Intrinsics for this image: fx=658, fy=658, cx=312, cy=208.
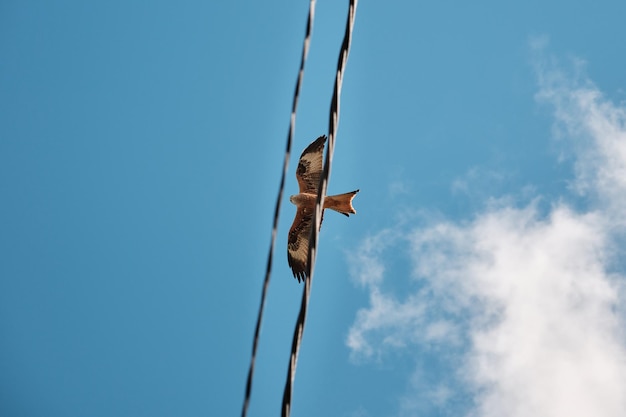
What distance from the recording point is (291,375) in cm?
225

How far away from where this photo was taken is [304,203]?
10.8 metres

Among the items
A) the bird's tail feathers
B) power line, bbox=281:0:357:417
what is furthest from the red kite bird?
power line, bbox=281:0:357:417

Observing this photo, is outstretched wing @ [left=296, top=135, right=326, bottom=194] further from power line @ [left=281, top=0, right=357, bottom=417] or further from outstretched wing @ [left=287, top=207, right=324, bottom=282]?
power line @ [left=281, top=0, right=357, bottom=417]

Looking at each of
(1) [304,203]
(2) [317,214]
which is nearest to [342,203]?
(1) [304,203]

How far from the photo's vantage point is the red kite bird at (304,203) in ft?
35.7

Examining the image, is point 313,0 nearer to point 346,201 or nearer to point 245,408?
point 245,408

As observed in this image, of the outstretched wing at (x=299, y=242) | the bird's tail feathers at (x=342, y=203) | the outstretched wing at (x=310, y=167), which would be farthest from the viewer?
the outstretched wing at (x=310, y=167)

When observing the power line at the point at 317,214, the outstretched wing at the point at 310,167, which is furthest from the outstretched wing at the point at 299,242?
the power line at the point at 317,214

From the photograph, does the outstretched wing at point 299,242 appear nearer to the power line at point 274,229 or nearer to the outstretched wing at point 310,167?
the outstretched wing at point 310,167

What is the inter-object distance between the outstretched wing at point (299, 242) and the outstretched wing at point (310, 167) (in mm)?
446

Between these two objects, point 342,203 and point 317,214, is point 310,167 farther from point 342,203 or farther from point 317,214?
point 317,214

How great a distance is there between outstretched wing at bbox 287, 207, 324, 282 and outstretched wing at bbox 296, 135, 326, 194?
45cm

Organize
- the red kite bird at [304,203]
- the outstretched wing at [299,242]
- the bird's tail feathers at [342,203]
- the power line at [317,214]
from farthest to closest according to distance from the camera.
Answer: the outstretched wing at [299,242], the red kite bird at [304,203], the bird's tail feathers at [342,203], the power line at [317,214]

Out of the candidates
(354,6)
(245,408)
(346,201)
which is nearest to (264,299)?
(245,408)
